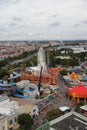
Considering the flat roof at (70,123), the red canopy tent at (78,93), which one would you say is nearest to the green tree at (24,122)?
the flat roof at (70,123)

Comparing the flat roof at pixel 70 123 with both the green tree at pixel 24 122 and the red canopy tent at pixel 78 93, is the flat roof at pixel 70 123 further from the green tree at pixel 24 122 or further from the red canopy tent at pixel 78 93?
the red canopy tent at pixel 78 93

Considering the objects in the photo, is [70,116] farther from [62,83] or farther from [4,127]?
[62,83]

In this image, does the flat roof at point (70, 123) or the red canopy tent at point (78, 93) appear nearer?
the flat roof at point (70, 123)

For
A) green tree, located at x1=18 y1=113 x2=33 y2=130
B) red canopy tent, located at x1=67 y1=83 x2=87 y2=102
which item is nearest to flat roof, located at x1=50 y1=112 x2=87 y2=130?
green tree, located at x1=18 y1=113 x2=33 y2=130

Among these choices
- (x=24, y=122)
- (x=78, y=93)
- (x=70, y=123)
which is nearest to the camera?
(x=70, y=123)

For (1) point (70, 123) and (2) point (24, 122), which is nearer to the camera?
(1) point (70, 123)

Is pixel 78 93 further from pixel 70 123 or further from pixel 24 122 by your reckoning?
pixel 70 123

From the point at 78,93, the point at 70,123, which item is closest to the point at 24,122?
the point at 70,123

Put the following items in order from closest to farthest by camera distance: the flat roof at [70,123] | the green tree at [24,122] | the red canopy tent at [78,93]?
the flat roof at [70,123] < the green tree at [24,122] < the red canopy tent at [78,93]

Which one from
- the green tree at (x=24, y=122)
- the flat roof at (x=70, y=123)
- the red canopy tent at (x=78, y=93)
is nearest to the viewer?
the flat roof at (x=70, y=123)

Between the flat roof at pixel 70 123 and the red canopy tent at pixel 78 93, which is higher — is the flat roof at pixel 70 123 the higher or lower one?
the higher one

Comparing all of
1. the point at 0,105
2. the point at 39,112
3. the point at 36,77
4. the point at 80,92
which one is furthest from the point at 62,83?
the point at 0,105
